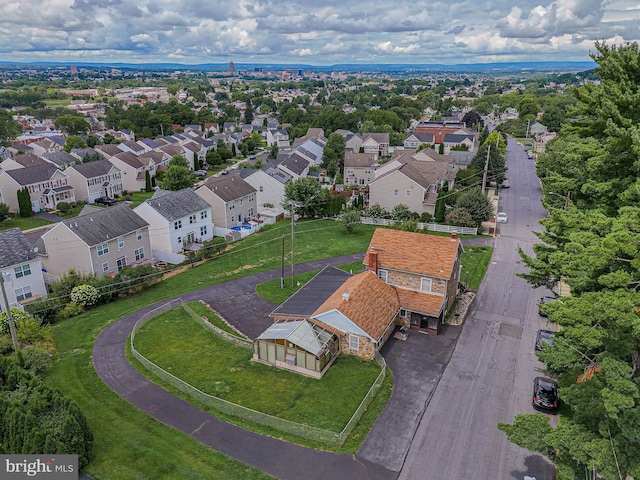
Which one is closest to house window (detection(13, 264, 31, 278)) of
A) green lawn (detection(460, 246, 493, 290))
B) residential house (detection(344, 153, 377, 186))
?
green lawn (detection(460, 246, 493, 290))

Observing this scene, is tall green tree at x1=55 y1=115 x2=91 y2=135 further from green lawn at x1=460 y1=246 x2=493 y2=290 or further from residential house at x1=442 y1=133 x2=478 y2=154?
green lawn at x1=460 y1=246 x2=493 y2=290

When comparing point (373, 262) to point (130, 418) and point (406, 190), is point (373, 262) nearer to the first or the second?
point (130, 418)

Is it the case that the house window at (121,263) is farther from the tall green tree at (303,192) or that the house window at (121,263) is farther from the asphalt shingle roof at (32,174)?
the asphalt shingle roof at (32,174)

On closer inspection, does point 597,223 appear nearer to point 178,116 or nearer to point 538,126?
point 538,126

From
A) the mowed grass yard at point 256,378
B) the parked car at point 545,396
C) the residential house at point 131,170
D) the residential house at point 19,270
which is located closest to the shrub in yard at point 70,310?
the residential house at point 19,270

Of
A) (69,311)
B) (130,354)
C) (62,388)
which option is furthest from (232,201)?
(62,388)

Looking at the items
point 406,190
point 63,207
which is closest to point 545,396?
point 406,190
